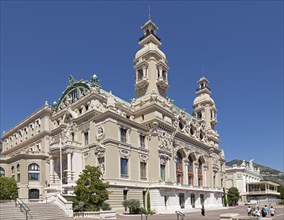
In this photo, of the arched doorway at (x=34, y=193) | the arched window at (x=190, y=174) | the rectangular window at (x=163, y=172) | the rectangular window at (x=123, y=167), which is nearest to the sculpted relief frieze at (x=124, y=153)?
the rectangular window at (x=123, y=167)

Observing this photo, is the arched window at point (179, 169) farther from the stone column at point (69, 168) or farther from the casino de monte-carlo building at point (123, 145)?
the stone column at point (69, 168)

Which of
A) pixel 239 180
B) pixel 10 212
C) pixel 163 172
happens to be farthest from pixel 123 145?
pixel 239 180

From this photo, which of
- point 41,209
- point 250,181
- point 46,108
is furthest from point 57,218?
point 250,181

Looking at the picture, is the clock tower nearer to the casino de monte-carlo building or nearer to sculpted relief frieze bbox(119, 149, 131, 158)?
the casino de monte-carlo building

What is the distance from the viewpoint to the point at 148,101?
62.4 metres

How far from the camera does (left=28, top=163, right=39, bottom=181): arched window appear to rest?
63.5 meters

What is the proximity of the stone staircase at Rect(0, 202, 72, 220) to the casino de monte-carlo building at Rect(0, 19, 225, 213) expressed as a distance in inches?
337

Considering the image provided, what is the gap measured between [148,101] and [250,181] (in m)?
82.3

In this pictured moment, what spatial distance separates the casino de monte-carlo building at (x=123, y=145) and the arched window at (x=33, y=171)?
0.18 meters

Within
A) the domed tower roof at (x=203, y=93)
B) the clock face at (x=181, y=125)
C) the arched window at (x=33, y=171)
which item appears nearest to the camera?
the arched window at (x=33, y=171)

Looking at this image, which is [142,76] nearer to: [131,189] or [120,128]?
[120,128]

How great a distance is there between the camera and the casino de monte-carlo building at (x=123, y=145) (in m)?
52.3

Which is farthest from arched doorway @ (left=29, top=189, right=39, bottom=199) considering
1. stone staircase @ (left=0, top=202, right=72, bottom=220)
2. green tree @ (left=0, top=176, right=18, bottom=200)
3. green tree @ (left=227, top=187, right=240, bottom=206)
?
green tree @ (left=227, top=187, right=240, bottom=206)

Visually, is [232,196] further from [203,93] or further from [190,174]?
[190,174]
